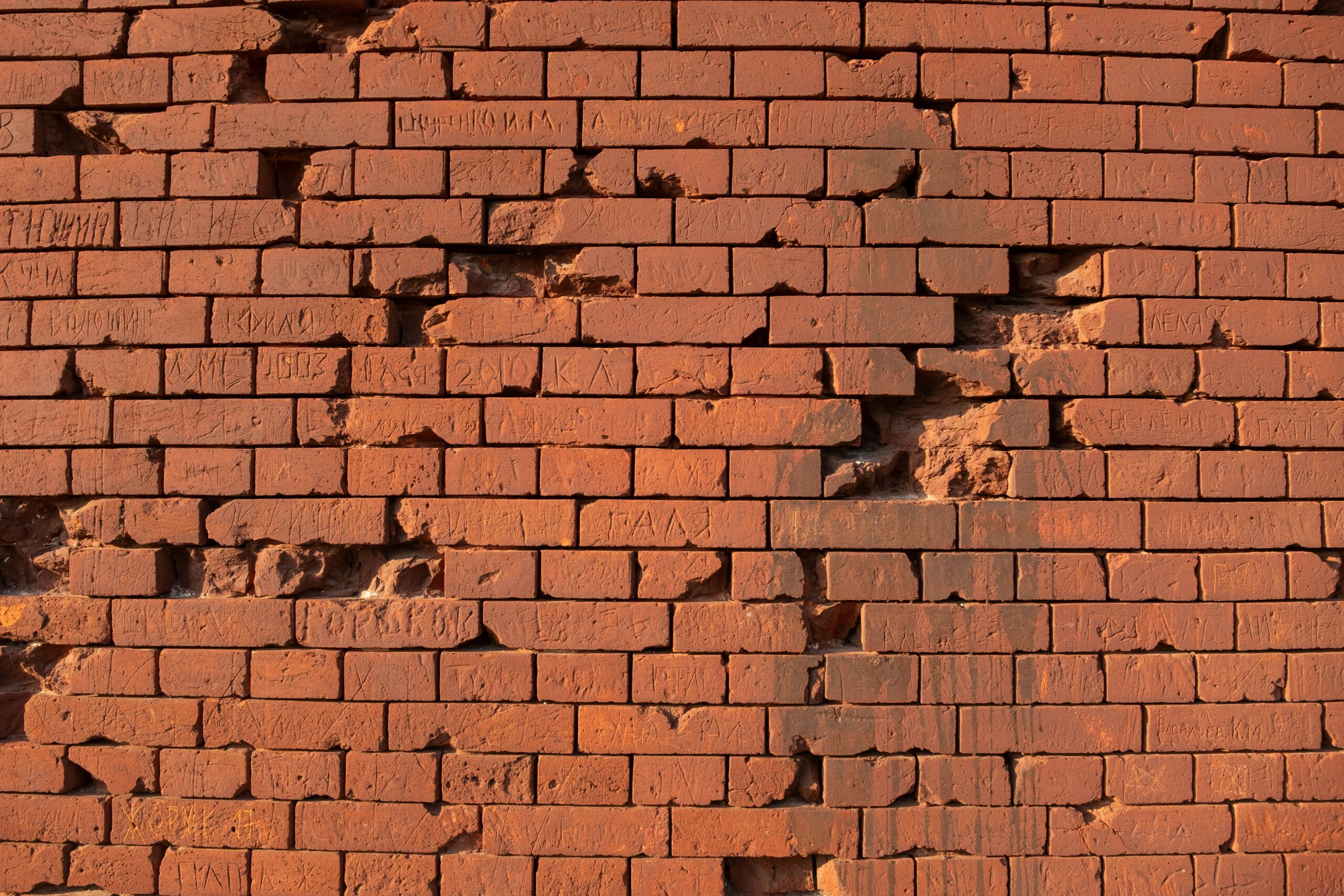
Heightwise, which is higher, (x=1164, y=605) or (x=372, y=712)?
(x=1164, y=605)

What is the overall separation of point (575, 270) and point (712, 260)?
543 millimetres

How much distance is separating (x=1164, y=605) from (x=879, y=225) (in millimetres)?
1829

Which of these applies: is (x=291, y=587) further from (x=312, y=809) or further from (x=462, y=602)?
(x=312, y=809)

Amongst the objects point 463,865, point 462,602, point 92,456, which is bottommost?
point 463,865

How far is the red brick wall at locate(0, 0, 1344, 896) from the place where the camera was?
2760mm

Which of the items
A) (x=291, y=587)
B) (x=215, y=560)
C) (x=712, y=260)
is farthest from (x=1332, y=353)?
(x=215, y=560)

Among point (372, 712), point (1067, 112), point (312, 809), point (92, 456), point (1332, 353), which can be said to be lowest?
point (312, 809)

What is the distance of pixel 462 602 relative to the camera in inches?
110

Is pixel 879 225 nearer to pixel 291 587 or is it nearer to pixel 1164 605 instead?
pixel 1164 605

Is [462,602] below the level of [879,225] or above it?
below

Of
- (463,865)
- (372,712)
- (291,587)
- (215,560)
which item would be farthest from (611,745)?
(215,560)

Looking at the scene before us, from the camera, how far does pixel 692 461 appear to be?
276 cm

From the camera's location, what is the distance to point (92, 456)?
112 inches

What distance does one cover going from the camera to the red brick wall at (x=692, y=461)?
2.76 meters
